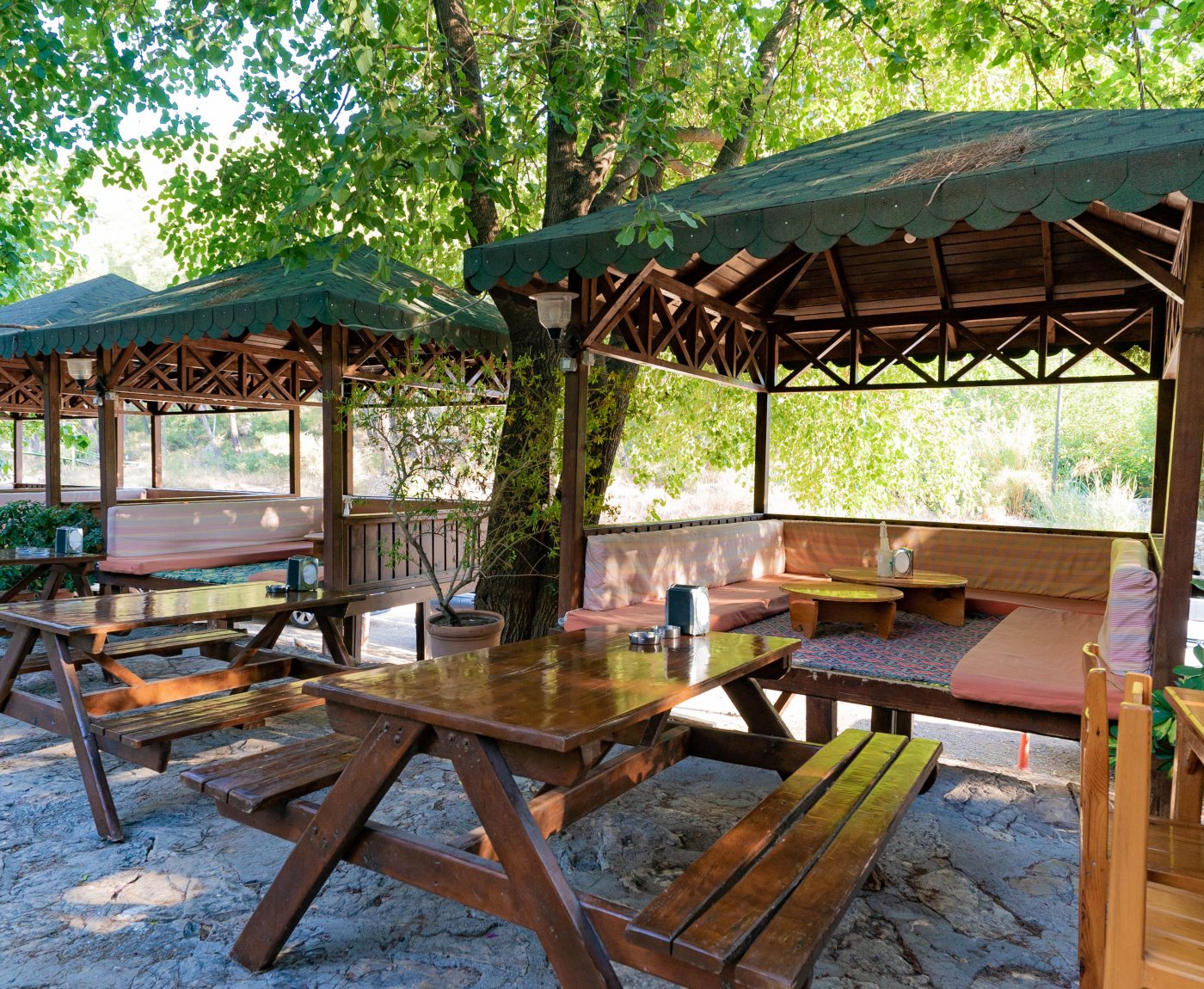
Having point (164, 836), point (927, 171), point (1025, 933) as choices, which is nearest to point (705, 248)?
point (927, 171)

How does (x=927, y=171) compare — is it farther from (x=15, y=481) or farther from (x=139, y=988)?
(x=15, y=481)

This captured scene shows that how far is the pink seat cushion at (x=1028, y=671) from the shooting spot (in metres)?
3.68

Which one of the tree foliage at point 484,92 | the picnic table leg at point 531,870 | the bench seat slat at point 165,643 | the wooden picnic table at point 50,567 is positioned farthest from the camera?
the wooden picnic table at point 50,567

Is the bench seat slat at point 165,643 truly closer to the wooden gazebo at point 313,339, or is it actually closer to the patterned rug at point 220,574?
the wooden gazebo at point 313,339

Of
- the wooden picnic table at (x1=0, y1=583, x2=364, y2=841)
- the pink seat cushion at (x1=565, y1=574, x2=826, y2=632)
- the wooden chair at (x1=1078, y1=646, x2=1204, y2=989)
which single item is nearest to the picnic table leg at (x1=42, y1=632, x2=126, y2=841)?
the wooden picnic table at (x1=0, y1=583, x2=364, y2=841)

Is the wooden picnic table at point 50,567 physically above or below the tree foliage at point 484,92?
below

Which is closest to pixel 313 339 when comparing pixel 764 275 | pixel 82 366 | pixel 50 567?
pixel 82 366

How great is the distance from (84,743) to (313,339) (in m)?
5.94

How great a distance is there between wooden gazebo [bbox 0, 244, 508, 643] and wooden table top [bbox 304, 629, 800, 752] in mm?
2447

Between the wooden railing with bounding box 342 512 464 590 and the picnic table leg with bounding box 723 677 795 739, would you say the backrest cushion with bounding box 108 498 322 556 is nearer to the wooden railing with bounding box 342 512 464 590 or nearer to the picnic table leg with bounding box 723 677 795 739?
the wooden railing with bounding box 342 512 464 590

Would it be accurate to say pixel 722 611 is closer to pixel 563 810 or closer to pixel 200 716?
pixel 563 810

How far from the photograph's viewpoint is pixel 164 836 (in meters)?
3.47

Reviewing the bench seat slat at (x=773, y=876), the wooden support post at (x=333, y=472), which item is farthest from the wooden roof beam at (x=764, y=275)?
the bench seat slat at (x=773, y=876)

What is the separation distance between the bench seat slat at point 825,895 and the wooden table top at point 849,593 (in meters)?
2.20
